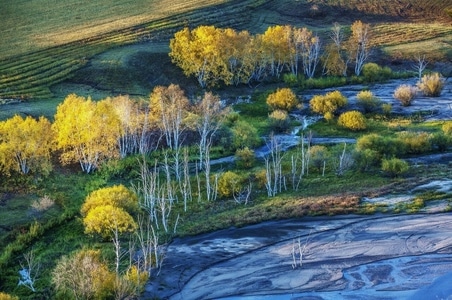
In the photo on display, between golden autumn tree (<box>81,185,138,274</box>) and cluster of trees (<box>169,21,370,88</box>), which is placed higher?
cluster of trees (<box>169,21,370,88</box>)

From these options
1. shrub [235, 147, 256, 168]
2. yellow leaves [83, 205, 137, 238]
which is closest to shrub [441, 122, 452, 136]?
shrub [235, 147, 256, 168]

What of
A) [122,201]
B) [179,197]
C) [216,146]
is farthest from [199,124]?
[122,201]

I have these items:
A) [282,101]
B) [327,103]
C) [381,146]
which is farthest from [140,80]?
[381,146]

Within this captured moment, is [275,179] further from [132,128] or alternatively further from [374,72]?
[374,72]

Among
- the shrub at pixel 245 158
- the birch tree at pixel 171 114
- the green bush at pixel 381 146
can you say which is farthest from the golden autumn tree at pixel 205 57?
the green bush at pixel 381 146

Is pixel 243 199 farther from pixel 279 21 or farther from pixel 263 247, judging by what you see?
pixel 279 21

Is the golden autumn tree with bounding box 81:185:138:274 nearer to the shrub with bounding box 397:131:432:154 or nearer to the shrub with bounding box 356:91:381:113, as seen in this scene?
the shrub with bounding box 397:131:432:154
